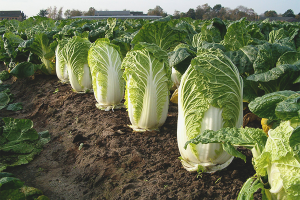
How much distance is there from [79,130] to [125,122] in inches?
35.7

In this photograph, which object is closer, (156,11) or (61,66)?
(61,66)

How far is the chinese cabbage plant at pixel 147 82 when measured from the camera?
13.0 ft

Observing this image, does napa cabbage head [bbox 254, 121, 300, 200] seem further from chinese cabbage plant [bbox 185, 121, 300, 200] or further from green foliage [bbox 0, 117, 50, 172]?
green foliage [bbox 0, 117, 50, 172]

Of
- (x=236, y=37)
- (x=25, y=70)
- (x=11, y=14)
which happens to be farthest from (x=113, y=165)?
(x=11, y=14)

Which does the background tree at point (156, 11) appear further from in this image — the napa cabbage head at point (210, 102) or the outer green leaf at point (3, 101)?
the napa cabbage head at point (210, 102)

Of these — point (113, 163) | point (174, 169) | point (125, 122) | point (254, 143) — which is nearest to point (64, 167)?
point (113, 163)

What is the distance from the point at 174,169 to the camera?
328 cm

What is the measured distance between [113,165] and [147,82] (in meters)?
1.35

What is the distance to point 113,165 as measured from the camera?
11.7 ft

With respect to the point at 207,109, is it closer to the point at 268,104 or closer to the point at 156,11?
the point at 268,104

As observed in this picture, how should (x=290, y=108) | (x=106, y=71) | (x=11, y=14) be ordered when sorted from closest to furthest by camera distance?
(x=290, y=108) → (x=106, y=71) → (x=11, y=14)

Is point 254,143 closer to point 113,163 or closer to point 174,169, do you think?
point 174,169

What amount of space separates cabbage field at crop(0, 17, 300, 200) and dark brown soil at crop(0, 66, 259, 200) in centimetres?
1

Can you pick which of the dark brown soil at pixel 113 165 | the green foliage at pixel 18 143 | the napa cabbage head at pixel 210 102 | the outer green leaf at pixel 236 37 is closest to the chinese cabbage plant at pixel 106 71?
the dark brown soil at pixel 113 165
